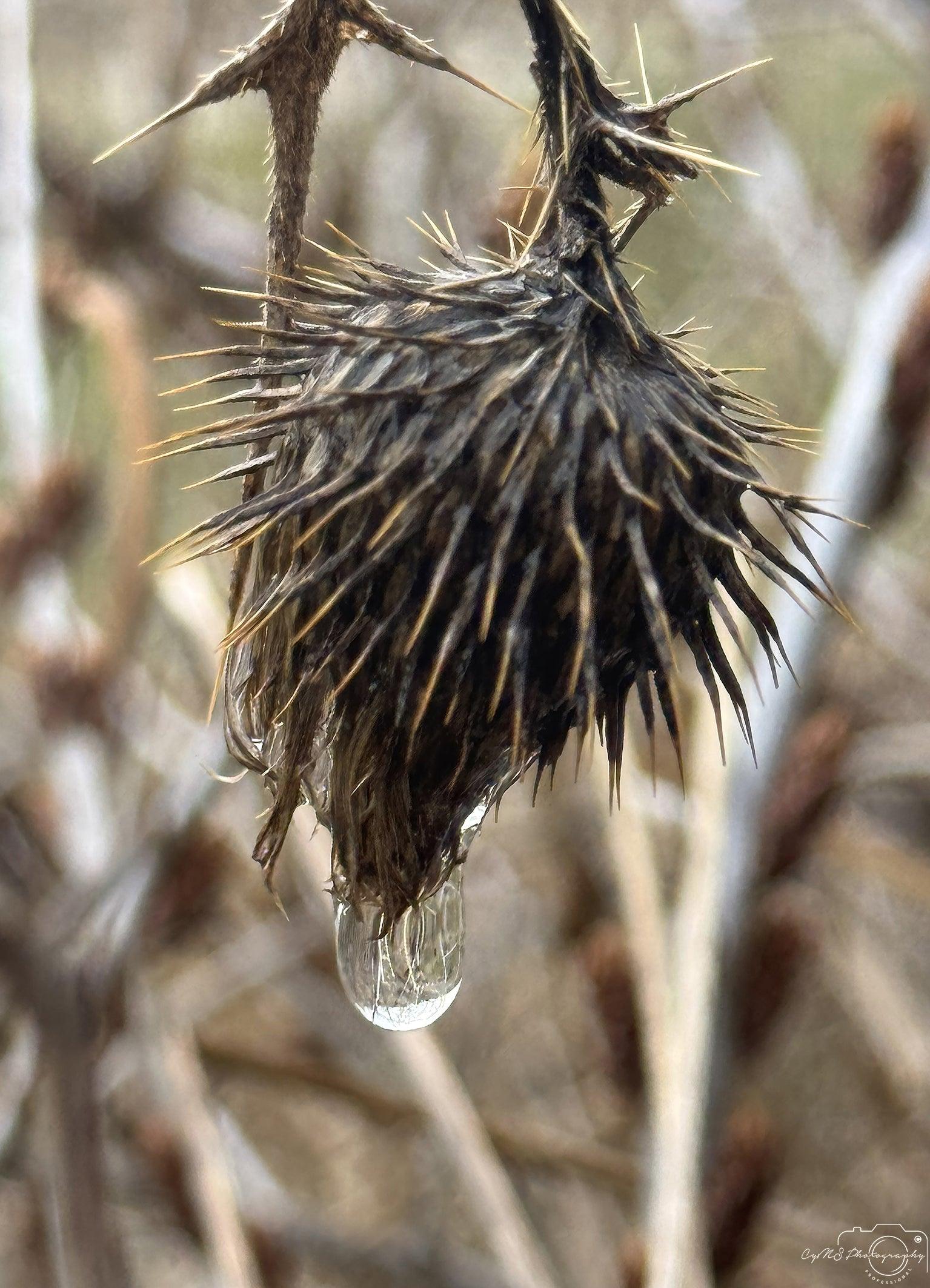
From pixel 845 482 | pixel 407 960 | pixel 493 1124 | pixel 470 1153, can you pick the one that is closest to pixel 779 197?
pixel 845 482

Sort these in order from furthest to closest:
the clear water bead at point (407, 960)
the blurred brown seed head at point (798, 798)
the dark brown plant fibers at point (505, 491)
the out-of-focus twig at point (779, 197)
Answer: the out-of-focus twig at point (779, 197) < the blurred brown seed head at point (798, 798) < the clear water bead at point (407, 960) < the dark brown plant fibers at point (505, 491)

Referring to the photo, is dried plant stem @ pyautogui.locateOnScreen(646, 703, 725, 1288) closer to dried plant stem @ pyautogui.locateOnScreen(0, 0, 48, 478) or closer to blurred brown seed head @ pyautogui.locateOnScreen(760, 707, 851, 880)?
blurred brown seed head @ pyautogui.locateOnScreen(760, 707, 851, 880)

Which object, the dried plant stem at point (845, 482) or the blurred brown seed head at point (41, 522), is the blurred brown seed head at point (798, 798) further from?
the blurred brown seed head at point (41, 522)

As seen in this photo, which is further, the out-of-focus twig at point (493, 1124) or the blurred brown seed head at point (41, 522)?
the out-of-focus twig at point (493, 1124)

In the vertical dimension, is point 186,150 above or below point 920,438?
A: above

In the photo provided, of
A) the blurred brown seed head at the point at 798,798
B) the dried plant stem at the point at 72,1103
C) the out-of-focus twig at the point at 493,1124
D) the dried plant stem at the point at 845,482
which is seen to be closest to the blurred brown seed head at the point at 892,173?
the dried plant stem at the point at 845,482

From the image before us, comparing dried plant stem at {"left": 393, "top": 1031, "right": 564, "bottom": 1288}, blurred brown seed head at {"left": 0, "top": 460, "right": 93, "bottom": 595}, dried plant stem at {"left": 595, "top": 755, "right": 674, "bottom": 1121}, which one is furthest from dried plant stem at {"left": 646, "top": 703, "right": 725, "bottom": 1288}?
blurred brown seed head at {"left": 0, "top": 460, "right": 93, "bottom": 595}

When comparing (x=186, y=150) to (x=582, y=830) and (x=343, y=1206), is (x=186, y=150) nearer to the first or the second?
(x=582, y=830)

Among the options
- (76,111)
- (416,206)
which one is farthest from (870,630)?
(76,111)
